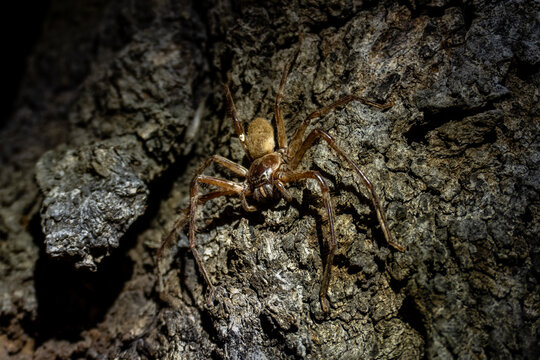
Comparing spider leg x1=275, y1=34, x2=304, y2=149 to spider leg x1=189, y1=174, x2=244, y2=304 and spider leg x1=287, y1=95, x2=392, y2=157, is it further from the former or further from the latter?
spider leg x1=189, y1=174, x2=244, y2=304

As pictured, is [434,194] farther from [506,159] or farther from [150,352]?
[150,352]

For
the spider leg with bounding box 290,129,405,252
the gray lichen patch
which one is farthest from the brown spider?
the gray lichen patch

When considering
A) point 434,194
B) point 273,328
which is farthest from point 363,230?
point 273,328

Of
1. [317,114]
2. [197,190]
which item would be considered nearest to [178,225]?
[197,190]

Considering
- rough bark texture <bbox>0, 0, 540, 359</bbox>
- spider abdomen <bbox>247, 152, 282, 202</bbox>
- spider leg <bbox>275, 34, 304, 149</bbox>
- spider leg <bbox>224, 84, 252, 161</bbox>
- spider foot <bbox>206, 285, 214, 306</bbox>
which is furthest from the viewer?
spider leg <bbox>224, 84, 252, 161</bbox>

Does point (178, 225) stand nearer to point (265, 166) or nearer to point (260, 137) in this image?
point (265, 166)

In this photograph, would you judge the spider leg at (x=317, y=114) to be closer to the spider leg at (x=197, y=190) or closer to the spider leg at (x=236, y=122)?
the spider leg at (x=236, y=122)
